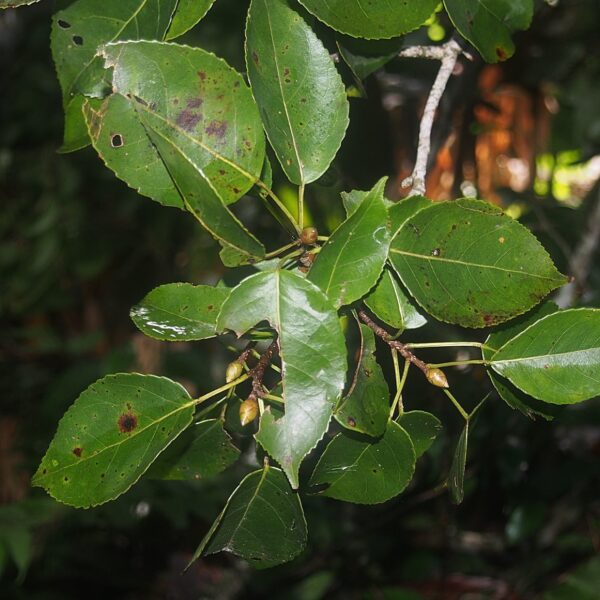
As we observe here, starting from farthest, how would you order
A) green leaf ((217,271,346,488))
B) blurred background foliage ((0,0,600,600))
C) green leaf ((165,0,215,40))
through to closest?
1. blurred background foliage ((0,0,600,600))
2. green leaf ((165,0,215,40))
3. green leaf ((217,271,346,488))

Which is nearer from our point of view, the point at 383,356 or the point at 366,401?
the point at 366,401

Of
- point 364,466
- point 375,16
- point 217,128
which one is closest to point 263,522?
point 364,466

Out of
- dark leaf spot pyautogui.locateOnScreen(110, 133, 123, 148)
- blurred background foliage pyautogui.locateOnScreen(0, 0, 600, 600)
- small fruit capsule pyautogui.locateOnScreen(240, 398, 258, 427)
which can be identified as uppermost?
dark leaf spot pyautogui.locateOnScreen(110, 133, 123, 148)

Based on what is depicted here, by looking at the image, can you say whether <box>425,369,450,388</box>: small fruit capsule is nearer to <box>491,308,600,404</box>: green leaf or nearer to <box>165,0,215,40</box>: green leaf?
<box>491,308,600,404</box>: green leaf

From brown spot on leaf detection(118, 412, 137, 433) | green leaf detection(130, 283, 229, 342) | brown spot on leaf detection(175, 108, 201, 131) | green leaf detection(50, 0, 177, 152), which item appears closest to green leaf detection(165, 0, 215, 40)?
green leaf detection(50, 0, 177, 152)

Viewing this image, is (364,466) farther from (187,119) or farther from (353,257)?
(187,119)
